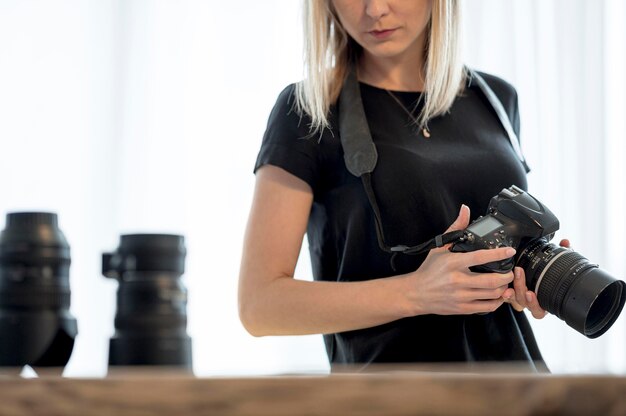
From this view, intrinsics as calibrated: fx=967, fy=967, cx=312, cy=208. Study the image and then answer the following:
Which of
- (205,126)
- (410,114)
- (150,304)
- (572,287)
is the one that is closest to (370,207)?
(410,114)

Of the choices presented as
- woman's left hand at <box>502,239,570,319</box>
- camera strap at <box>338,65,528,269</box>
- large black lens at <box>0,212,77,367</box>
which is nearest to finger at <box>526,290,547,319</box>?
woman's left hand at <box>502,239,570,319</box>

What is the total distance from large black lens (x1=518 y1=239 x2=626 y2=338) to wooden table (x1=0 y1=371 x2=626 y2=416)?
2.07ft

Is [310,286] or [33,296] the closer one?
[33,296]

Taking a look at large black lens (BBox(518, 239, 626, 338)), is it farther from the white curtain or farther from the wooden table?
the white curtain

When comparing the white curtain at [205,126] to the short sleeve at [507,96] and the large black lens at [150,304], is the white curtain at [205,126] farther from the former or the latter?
the large black lens at [150,304]

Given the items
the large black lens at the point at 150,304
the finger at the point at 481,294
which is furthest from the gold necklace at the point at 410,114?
the large black lens at the point at 150,304

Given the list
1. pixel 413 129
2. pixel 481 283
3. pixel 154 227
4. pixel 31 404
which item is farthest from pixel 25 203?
pixel 31 404

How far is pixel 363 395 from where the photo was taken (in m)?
0.39

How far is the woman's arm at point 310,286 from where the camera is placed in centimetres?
103

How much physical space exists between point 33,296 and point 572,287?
1.76 ft

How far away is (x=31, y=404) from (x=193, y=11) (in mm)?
2053

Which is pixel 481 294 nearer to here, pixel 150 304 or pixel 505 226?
pixel 505 226

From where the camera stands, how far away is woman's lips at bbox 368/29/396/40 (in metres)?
1.16

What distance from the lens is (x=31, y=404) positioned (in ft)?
1.34
